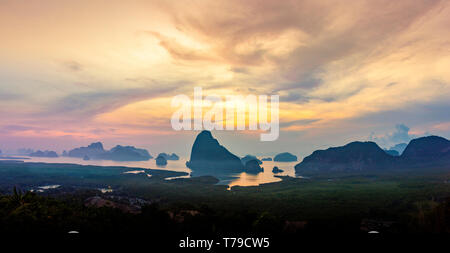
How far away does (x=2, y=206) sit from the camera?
116 feet
